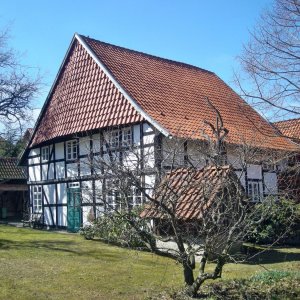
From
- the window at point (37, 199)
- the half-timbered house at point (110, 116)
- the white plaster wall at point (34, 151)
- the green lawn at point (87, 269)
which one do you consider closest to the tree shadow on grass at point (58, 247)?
the green lawn at point (87, 269)

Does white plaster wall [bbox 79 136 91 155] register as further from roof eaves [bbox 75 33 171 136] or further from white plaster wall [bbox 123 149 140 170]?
white plaster wall [bbox 123 149 140 170]

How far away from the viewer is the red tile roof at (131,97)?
18172mm

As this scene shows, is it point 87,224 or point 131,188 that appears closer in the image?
point 131,188

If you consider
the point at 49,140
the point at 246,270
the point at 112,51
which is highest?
the point at 112,51

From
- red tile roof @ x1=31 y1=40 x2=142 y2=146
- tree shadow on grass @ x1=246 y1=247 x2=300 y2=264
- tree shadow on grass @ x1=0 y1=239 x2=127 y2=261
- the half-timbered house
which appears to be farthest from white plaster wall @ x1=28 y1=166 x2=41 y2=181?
tree shadow on grass @ x1=246 y1=247 x2=300 y2=264

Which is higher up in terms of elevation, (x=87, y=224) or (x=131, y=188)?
(x=131, y=188)

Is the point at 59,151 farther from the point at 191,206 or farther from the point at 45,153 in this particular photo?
the point at 191,206

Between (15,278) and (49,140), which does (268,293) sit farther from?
(49,140)

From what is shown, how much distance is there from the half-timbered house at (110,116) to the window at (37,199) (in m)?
0.05

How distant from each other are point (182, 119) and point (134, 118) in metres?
2.00

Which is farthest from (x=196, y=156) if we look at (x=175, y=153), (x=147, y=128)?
(x=147, y=128)

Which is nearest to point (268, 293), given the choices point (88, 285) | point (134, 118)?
point (88, 285)

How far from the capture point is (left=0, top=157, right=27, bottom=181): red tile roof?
3160cm

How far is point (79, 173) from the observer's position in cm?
2048
